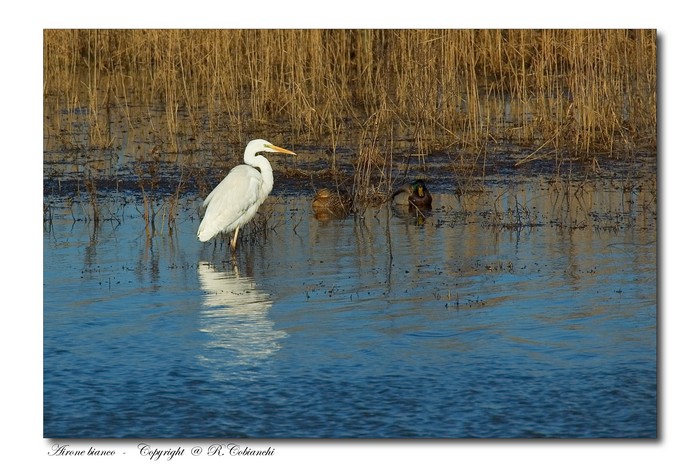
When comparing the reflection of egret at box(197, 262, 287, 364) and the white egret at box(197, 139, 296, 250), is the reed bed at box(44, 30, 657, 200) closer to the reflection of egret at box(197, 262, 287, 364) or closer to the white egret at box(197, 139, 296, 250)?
the white egret at box(197, 139, 296, 250)

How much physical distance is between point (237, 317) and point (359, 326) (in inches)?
26.1

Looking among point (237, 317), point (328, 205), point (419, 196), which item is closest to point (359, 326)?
point (237, 317)

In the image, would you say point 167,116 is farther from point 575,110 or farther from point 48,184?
point 575,110

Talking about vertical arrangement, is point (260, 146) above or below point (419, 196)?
above

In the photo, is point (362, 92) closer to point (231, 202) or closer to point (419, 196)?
point (419, 196)

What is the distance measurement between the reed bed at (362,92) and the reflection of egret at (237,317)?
175 centimetres

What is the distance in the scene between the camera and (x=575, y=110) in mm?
8617

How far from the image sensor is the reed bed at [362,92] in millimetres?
8281

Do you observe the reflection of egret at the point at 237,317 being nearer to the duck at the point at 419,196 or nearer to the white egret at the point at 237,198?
the white egret at the point at 237,198

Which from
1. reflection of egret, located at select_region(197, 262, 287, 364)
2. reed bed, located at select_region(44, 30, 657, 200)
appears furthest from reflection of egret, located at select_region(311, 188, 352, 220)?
reflection of egret, located at select_region(197, 262, 287, 364)

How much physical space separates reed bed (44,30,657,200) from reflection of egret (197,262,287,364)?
1748mm

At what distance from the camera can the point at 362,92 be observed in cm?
975

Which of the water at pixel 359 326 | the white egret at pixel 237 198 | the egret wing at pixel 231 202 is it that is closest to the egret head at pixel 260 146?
the white egret at pixel 237 198
